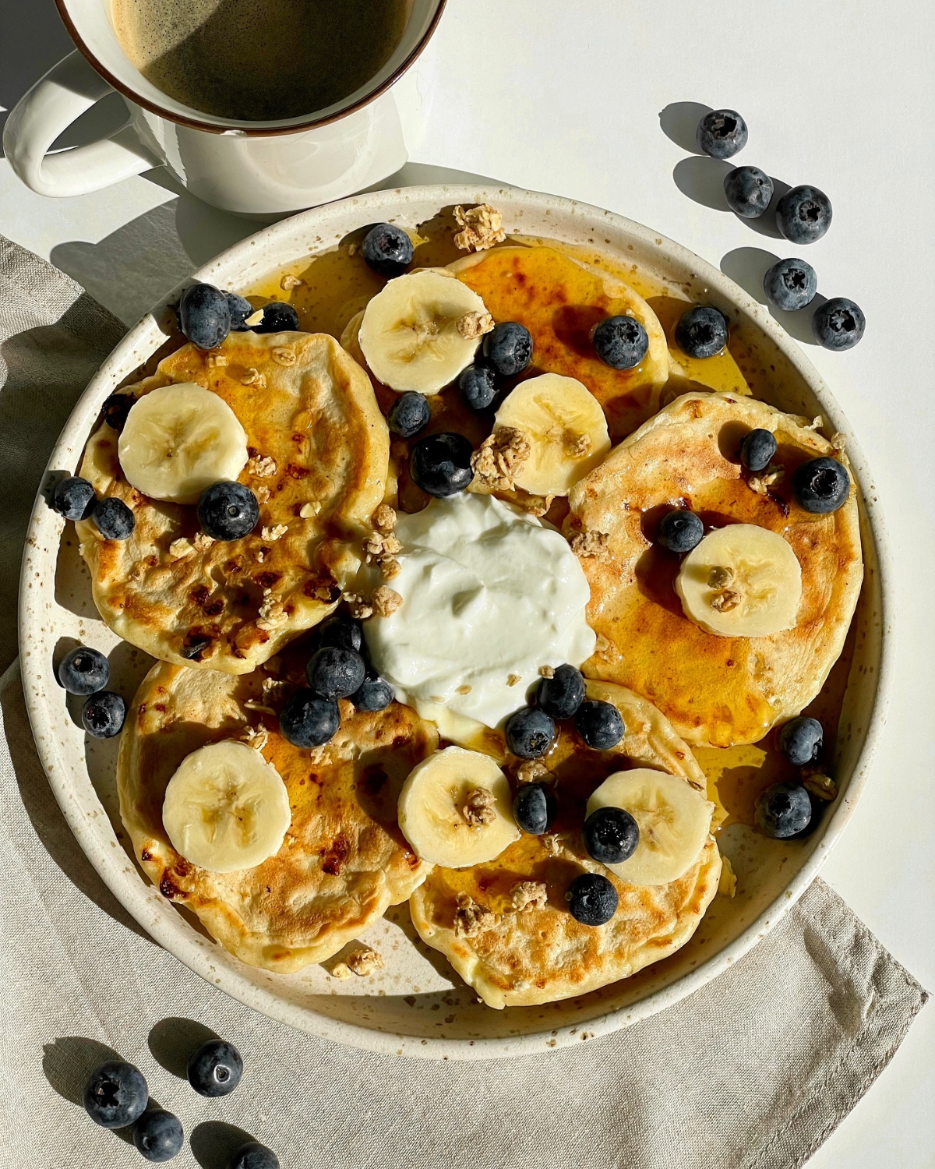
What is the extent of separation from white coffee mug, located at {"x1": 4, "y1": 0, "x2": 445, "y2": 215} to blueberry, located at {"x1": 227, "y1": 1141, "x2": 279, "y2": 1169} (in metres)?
2.11

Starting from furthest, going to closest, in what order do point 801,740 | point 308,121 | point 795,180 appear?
point 795,180
point 801,740
point 308,121

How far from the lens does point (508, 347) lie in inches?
80.5

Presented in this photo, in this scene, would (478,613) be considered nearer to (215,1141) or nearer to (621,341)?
(621,341)

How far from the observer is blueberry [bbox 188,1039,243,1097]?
2281mm

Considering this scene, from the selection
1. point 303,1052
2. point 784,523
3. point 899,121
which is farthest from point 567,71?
point 303,1052

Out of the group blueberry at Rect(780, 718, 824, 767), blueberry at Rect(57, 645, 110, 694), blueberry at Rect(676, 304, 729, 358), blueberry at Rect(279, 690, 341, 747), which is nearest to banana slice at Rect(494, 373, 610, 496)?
blueberry at Rect(676, 304, 729, 358)

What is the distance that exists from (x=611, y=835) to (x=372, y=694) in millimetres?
547

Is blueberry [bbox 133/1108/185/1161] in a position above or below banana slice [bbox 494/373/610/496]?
below

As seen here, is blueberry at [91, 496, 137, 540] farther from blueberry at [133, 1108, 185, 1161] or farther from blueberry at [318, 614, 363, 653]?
blueberry at [133, 1108, 185, 1161]

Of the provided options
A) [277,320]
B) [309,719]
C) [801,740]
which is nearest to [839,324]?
[801,740]

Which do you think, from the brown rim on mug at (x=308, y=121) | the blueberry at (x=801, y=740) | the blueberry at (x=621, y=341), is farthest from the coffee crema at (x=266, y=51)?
the blueberry at (x=801, y=740)

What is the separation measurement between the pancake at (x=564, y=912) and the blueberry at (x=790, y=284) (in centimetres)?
102

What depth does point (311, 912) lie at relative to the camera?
2115mm

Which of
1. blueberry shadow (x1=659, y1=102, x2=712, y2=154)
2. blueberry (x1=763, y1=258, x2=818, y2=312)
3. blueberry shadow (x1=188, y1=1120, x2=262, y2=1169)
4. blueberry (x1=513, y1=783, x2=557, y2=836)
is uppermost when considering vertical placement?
blueberry shadow (x1=659, y1=102, x2=712, y2=154)
